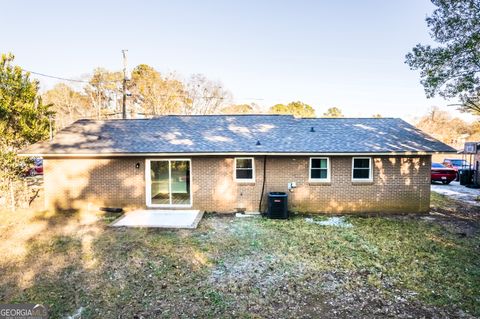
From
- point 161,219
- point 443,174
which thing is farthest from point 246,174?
point 443,174

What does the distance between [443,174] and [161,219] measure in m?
19.9

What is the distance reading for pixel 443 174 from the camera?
1900 cm

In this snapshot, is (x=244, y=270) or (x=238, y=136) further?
(x=238, y=136)

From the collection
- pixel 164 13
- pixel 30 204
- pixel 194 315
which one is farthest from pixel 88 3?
pixel 194 315

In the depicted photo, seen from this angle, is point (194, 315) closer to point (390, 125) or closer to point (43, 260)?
point (43, 260)

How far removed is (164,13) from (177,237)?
47.1 ft

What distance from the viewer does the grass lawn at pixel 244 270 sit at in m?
4.76

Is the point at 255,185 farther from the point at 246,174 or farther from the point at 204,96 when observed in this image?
the point at 204,96

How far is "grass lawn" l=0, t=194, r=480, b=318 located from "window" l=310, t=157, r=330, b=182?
2445mm

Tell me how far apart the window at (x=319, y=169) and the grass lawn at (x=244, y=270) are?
2445 mm

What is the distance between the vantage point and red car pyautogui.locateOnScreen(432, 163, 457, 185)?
746 inches

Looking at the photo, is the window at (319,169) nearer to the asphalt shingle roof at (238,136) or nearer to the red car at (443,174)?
the asphalt shingle roof at (238,136)

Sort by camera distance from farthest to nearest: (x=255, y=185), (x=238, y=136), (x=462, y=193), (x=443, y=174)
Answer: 1. (x=443, y=174)
2. (x=462, y=193)
3. (x=238, y=136)
4. (x=255, y=185)

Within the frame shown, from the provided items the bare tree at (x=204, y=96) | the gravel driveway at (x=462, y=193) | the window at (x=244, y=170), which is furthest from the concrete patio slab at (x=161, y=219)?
the bare tree at (x=204, y=96)
